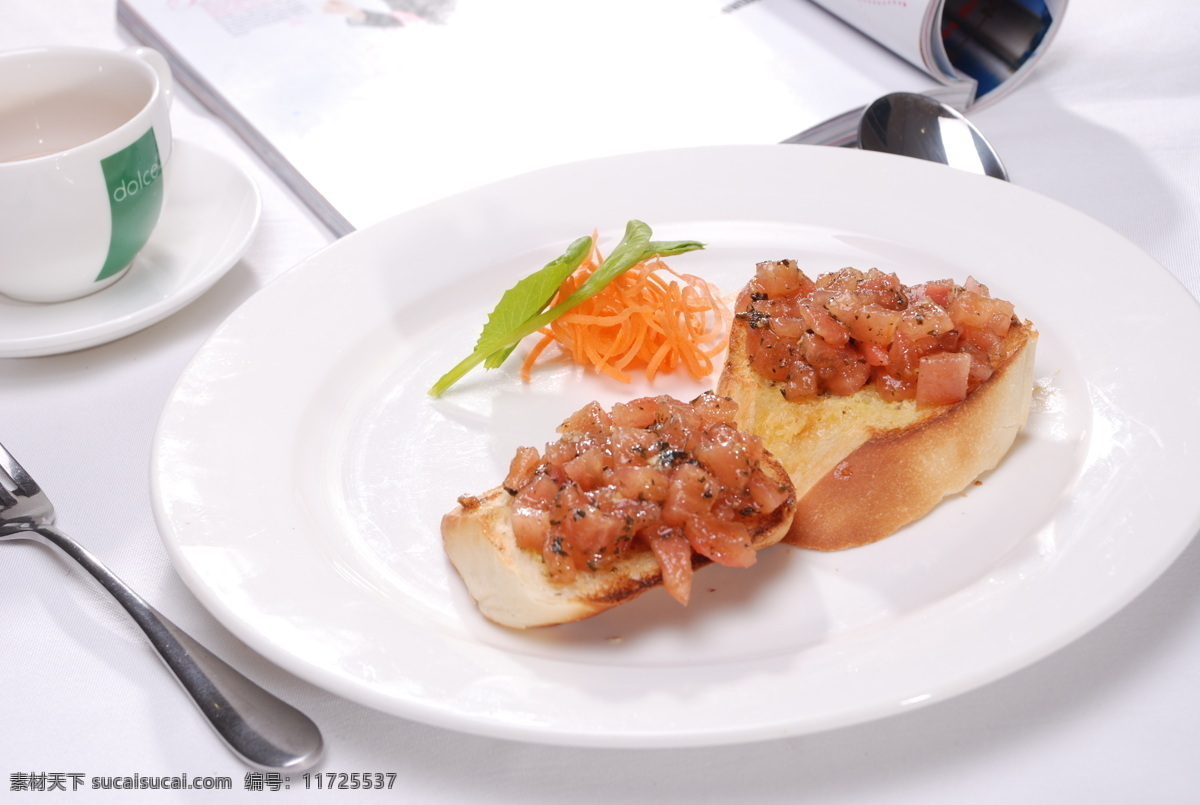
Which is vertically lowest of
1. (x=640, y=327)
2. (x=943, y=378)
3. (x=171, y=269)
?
(x=171, y=269)

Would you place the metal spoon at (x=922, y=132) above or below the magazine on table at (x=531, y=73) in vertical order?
above

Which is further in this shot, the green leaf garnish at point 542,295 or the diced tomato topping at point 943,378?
the green leaf garnish at point 542,295

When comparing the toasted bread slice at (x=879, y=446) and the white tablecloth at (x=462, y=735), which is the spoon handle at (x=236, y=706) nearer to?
the white tablecloth at (x=462, y=735)

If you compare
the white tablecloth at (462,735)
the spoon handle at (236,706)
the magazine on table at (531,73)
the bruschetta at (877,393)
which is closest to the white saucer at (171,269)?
the white tablecloth at (462,735)

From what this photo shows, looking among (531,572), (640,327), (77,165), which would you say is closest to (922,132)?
(640,327)

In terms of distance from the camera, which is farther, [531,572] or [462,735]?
[531,572]

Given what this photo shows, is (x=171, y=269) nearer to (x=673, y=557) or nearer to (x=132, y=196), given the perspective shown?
(x=132, y=196)

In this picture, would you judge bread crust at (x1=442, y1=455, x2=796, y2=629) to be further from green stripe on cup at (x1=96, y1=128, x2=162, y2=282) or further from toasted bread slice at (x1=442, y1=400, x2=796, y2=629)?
green stripe on cup at (x1=96, y1=128, x2=162, y2=282)
